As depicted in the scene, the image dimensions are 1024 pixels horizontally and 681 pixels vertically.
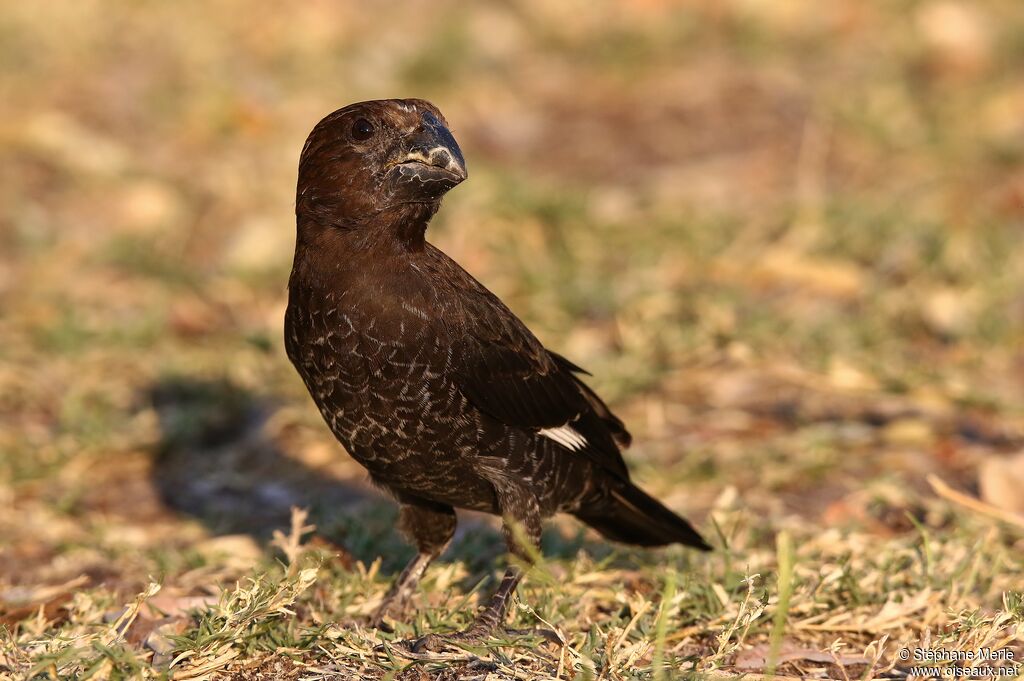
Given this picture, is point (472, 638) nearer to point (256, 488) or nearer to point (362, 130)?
point (362, 130)

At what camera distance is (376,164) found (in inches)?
149

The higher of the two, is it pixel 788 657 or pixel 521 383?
pixel 521 383

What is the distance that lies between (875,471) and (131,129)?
625cm

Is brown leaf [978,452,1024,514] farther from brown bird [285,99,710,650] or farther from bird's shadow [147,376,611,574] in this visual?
brown bird [285,99,710,650]

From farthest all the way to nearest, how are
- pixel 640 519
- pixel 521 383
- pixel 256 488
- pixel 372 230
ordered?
pixel 256 488
pixel 640 519
pixel 521 383
pixel 372 230

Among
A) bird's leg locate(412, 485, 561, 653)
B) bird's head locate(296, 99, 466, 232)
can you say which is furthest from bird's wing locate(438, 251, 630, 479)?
bird's head locate(296, 99, 466, 232)

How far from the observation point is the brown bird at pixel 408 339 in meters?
3.72

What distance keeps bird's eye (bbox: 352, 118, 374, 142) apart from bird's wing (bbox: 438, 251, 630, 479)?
1.74 feet

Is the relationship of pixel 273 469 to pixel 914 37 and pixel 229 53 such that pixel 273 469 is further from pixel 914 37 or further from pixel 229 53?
pixel 914 37

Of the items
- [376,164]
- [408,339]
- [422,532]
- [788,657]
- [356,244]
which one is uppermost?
[376,164]

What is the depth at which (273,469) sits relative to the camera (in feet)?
18.8

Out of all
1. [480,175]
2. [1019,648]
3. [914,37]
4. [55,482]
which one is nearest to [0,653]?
[55,482]

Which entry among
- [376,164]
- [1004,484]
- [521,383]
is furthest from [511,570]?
[1004,484]

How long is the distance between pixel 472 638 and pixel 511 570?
41cm
